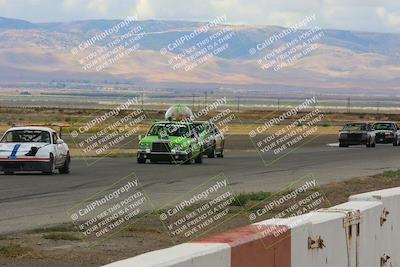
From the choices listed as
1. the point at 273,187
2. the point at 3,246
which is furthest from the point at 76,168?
the point at 3,246

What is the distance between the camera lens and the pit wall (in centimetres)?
654

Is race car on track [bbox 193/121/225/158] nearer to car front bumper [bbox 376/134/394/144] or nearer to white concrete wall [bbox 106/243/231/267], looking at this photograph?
car front bumper [bbox 376/134/394/144]

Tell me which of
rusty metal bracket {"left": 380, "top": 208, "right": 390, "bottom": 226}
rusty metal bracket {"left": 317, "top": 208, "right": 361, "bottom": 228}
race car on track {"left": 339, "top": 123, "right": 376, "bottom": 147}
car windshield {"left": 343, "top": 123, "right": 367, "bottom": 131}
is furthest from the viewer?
car windshield {"left": 343, "top": 123, "right": 367, "bottom": 131}

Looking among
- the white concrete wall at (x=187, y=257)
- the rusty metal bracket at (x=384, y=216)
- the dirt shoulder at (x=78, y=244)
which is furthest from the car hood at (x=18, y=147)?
the white concrete wall at (x=187, y=257)

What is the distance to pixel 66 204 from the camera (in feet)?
65.9

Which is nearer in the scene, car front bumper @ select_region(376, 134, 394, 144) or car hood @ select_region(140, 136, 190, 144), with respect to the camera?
car hood @ select_region(140, 136, 190, 144)

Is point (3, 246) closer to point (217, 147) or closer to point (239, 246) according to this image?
point (239, 246)

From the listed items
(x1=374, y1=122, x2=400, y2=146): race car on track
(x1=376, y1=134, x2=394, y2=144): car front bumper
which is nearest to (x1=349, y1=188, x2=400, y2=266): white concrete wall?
(x1=374, y1=122, x2=400, y2=146): race car on track

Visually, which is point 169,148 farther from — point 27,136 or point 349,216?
point 349,216

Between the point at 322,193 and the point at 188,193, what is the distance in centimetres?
287

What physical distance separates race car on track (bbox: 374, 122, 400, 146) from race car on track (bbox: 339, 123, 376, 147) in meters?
3.70

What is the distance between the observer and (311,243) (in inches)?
344

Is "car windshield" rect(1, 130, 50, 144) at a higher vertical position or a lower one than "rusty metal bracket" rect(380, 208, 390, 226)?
lower

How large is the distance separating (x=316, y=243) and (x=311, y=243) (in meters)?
0.09
